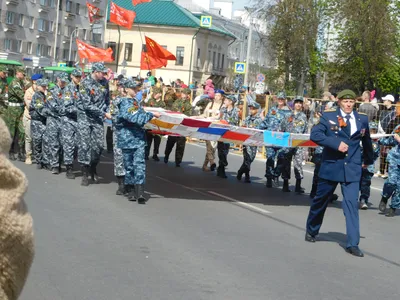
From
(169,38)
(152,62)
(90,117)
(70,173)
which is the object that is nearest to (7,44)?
(169,38)

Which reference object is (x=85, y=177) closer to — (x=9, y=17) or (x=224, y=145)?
(x=224, y=145)

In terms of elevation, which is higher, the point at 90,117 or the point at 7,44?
the point at 7,44

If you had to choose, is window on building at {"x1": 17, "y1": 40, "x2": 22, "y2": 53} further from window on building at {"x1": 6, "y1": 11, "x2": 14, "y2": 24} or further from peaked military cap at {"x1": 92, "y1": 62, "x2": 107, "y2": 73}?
peaked military cap at {"x1": 92, "y1": 62, "x2": 107, "y2": 73}

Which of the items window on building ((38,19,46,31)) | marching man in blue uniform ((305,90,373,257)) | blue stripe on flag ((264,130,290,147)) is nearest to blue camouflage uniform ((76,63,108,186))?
blue stripe on flag ((264,130,290,147))

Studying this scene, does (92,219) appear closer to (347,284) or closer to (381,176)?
(347,284)

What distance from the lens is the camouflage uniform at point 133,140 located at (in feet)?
41.9

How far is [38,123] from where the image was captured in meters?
17.5

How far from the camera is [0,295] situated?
8.90ft

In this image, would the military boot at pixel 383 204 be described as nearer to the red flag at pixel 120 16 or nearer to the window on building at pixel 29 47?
the red flag at pixel 120 16

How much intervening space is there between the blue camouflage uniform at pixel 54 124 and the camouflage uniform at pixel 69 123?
0.32 metres

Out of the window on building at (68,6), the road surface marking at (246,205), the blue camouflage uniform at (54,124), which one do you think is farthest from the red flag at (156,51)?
the window on building at (68,6)

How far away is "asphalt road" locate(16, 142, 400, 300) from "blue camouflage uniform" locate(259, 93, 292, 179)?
5.01 feet

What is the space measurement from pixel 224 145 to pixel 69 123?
149 inches

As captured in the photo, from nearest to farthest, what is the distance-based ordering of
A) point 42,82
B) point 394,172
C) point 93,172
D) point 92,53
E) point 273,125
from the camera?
point 394,172, point 93,172, point 273,125, point 42,82, point 92,53
